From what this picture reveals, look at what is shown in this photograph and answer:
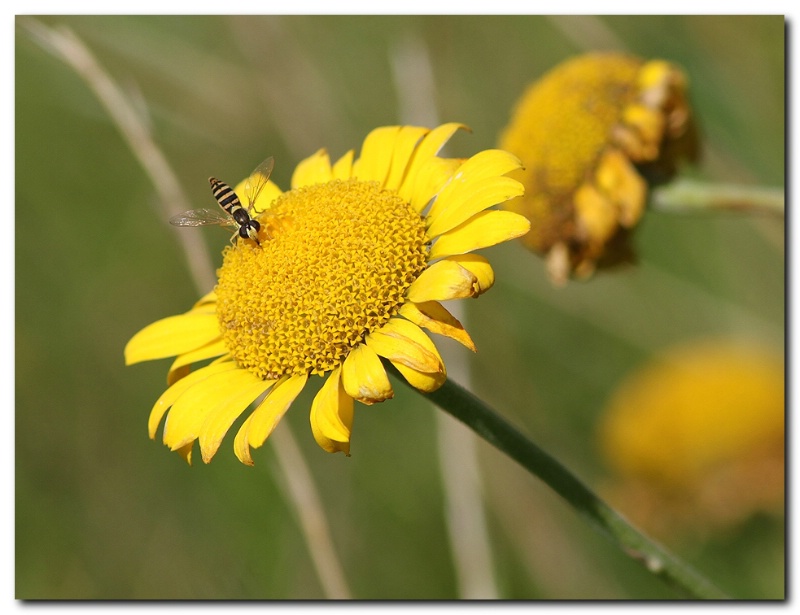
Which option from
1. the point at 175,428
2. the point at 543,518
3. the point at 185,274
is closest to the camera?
the point at 175,428

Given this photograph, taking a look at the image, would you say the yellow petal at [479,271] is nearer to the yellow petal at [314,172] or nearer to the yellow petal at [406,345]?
the yellow petal at [406,345]

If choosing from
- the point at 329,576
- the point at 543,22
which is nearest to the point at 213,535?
the point at 329,576

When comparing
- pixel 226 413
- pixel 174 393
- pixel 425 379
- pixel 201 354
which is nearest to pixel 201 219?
pixel 201 354

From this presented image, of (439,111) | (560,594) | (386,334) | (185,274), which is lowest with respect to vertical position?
(560,594)

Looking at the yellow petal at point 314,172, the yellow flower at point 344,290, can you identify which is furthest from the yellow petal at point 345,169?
the yellow flower at point 344,290

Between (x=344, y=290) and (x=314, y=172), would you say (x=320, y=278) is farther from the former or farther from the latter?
(x=314, y=172)

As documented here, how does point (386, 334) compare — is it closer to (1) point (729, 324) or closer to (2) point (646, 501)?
(2) point (646, 501)

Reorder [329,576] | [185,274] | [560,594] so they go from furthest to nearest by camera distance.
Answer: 1. [185,274]
2. [560,594]
3. [329,576]

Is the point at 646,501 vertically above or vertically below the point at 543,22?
below
